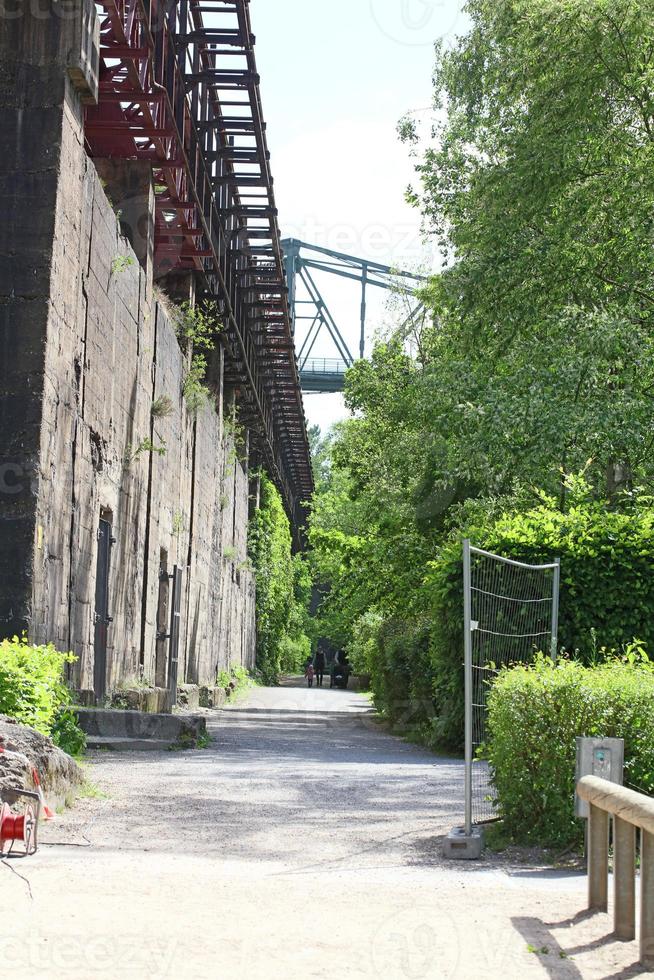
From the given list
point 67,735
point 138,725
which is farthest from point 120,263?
point 67,735

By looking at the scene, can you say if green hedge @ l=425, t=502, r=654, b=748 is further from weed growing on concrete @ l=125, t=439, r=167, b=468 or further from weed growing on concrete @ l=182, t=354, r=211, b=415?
weed growing on concrete @ l=182, t=354, r=211, b=415

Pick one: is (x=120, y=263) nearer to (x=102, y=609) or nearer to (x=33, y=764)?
(x=102, y=609)

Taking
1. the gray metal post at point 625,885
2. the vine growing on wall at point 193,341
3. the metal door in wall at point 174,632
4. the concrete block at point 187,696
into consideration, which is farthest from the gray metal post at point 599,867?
the vine growing on wall at point 193,341

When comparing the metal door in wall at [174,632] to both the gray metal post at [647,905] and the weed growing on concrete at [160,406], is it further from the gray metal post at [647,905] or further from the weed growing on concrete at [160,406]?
the gray metal post at [647,905]

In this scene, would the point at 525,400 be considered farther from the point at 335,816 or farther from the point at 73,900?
the point at 73,900

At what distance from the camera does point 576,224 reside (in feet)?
54.0

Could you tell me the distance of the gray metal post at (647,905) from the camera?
15.1ft

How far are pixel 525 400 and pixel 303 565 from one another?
40.0 meters

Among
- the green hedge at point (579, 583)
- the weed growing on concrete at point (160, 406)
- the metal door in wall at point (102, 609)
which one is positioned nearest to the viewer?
the green hedge at point (579, 583)

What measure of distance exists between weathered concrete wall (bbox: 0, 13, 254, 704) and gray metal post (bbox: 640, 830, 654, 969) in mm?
7078

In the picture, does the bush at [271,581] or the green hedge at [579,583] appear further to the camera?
A: the bush at [271,581]

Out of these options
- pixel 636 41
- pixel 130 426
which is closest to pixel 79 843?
pixel 130 426

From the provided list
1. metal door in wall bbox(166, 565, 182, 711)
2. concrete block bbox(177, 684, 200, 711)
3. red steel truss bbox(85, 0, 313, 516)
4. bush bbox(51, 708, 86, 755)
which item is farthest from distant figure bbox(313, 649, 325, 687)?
bush bbox(51, 708, 86, 755)

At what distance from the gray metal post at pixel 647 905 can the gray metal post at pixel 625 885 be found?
0.34 meters
